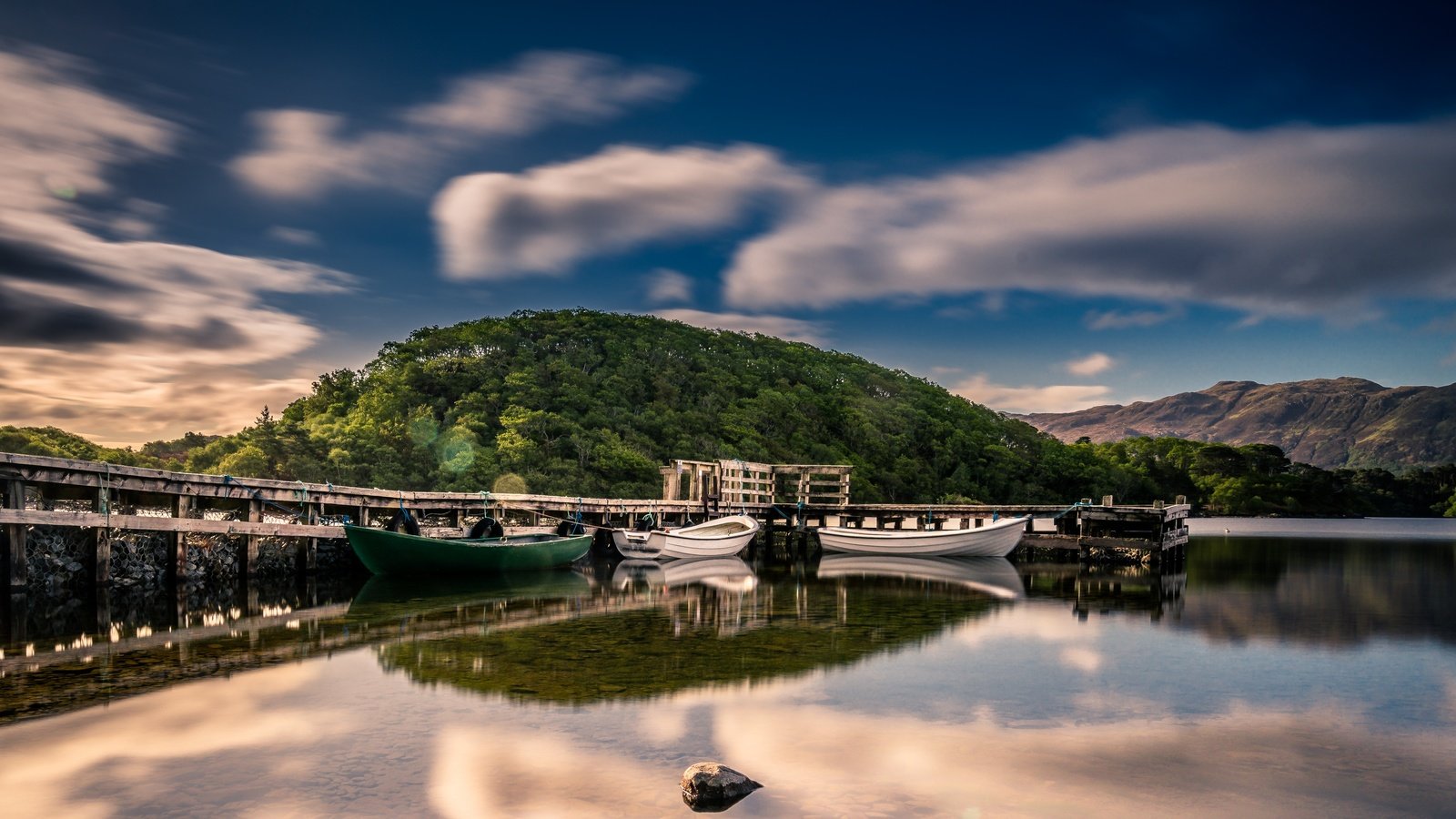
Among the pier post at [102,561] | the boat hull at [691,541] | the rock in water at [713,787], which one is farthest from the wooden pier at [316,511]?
the rock in water at [713,787]

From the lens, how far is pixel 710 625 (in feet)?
56.0

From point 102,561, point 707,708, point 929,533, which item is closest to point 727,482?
point 929,533

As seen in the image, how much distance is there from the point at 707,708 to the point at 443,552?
49.5 feet

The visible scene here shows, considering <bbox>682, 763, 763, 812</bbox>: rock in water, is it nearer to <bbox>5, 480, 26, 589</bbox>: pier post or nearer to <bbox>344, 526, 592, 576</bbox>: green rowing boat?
<bbox>5, 480, 26, 589</bbox>: pier post

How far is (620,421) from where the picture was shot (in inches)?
2697

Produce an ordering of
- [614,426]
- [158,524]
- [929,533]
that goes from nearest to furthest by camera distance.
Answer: [158,524], [929,533], [614,426]

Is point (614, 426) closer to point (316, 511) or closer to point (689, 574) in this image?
point (689, 574)

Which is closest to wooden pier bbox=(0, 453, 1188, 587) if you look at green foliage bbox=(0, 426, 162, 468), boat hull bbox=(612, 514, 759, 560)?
boat hull bbox=(612, 514, 759, 560)

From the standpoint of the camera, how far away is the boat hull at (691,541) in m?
32.5

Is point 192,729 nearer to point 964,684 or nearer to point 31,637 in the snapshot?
point 31,637

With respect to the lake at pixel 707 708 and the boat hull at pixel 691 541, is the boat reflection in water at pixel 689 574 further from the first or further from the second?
the lake at pixel 707 708

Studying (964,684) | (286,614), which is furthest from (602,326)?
(964,684)

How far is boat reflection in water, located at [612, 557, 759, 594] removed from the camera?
25.2 m

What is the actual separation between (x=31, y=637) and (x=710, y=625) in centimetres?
1053
